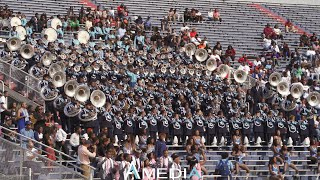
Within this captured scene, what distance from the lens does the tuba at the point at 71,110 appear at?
23469 millimetres

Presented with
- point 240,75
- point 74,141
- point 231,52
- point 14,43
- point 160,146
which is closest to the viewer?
point 74,141

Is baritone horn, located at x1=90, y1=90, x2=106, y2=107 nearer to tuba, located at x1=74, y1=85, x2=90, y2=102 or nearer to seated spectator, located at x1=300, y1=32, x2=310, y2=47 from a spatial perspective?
tuba, located at x1=74, y1=85, x2=90, y2=102

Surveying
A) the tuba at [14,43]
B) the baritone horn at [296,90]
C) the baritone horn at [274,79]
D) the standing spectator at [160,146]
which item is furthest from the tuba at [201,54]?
the standing spectator at [160,146]

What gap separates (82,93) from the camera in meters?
24.5

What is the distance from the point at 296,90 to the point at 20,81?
7632 millimetres

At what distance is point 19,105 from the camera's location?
23125 mm

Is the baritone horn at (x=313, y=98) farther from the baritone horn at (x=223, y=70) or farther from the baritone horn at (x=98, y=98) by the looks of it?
the baritone horn at (x=98, y=98)

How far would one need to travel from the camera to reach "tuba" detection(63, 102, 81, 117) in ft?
77.0

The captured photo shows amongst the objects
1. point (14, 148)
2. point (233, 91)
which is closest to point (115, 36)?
point (233, 91)

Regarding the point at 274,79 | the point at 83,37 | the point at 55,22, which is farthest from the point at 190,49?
the point at 55,22

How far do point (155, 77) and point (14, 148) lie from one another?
27.5 feet

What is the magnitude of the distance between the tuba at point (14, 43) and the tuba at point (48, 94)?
95.8 inches

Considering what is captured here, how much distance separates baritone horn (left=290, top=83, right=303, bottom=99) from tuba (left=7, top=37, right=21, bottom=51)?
284 inches

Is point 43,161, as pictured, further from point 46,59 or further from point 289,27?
point 289,27
